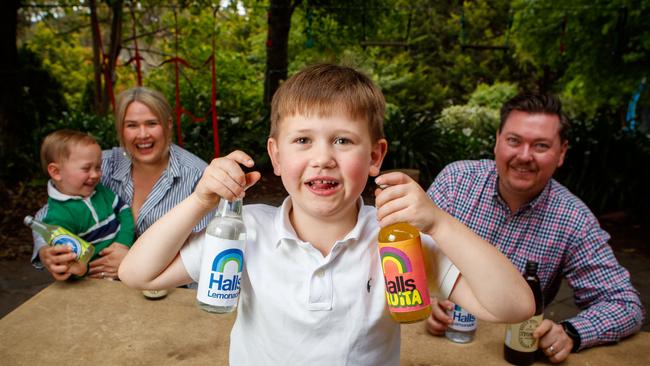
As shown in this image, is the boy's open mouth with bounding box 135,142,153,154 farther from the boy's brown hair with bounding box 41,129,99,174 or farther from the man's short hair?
the man's short hair

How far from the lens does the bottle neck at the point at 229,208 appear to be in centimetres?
123

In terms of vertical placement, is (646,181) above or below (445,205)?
below

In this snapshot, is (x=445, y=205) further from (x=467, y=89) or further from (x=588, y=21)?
(x=467, y=89)

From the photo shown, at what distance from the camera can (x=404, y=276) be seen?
1091 millimetres

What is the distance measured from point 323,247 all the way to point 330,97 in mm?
370

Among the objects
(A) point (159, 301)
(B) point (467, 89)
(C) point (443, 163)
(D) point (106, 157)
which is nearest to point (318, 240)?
(A) point (159, 301)

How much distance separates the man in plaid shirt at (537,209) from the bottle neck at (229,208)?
143 cm

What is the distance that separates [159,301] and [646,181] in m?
7.02

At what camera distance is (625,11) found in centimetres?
670

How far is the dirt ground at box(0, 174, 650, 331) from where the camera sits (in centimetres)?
475

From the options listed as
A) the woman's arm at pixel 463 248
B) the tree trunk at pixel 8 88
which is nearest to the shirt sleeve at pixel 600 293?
the woman's arm at pixel 463 248

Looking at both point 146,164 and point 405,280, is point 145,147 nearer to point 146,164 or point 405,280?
point 146,164

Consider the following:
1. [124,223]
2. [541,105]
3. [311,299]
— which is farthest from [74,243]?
[541,105]

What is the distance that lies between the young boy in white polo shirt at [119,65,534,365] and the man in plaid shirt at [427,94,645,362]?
108 cm
